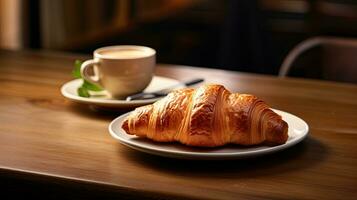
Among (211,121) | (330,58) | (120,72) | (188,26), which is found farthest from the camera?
(188,26)

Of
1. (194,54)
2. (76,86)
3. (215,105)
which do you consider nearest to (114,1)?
(194,54)

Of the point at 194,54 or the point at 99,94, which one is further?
the point at 194,54

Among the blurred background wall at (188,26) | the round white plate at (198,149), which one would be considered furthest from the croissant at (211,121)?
the blurred background wall at (188,26)

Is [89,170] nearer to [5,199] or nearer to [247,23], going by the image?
[5,199]

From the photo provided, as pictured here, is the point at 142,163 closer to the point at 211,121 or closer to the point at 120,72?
the point at 211,121

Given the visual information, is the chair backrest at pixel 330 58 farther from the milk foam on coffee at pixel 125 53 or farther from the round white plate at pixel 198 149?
the round white plate at pixel 198 149

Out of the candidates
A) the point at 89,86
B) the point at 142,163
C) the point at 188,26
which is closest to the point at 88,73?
the point at 89,86

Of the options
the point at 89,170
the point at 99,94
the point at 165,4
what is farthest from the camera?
the point at 165,4
